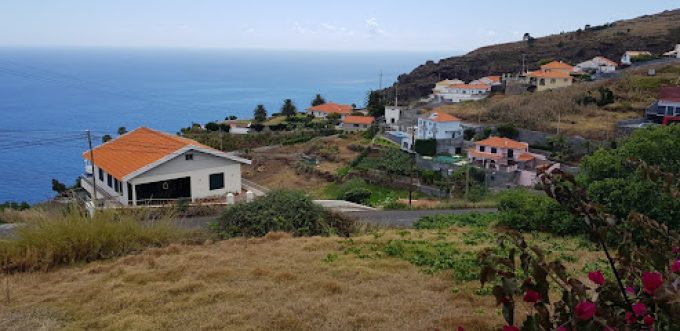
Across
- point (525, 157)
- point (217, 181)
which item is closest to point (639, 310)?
point (217, 181)

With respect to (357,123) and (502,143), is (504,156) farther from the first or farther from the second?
(357,123)

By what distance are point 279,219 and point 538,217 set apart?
5.91 meters

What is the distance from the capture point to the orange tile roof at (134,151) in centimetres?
1997

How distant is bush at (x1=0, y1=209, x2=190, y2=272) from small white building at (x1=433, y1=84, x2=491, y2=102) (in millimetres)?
49926

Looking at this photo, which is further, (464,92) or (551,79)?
(464,92)

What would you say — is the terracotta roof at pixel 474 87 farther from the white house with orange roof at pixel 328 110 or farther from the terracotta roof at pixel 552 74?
the white house with orange roof at pixel 328 110

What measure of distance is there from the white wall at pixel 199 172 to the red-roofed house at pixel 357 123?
29800 mm

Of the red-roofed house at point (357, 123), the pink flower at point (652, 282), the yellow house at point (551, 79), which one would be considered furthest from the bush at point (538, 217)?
the yellow house at point (551, 79)

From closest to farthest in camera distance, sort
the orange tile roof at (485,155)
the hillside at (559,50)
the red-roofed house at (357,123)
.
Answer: the orange tile roof at (485,155), the red-roofed house at (357,123), the hillside at (559,50)

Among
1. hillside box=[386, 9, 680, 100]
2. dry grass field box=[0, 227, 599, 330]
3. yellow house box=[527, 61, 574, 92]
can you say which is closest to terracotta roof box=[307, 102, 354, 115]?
hillside box=[386, 9, 680, 100]

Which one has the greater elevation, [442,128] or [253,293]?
[253,293]

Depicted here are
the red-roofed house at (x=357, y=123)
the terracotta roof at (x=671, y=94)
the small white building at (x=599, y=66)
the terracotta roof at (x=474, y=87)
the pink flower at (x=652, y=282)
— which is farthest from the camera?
the terracotta roof at (x=474, y=87)

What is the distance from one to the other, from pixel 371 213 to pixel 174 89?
115 meters

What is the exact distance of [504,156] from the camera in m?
33.1
